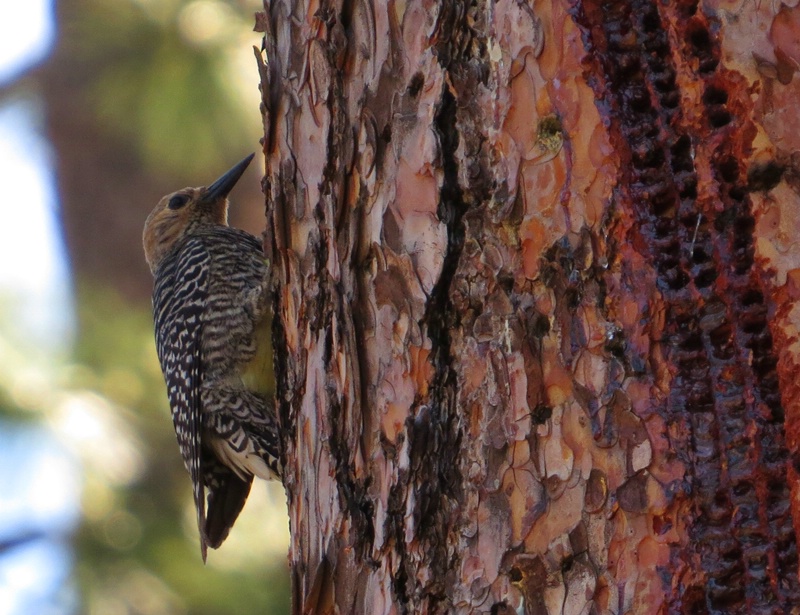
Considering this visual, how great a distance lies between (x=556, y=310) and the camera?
1937 mm

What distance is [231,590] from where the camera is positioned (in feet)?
21.6

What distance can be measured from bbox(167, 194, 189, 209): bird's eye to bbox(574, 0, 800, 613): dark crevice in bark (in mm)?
4163

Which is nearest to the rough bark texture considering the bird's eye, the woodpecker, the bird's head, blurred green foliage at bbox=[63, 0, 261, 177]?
the woodpecker

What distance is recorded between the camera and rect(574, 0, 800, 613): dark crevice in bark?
1705mm

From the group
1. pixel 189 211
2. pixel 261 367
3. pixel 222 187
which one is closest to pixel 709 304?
pixel 261 367

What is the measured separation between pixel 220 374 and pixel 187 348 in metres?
0.24

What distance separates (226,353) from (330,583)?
8.23 ft

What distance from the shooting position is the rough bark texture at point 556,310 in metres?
1.74

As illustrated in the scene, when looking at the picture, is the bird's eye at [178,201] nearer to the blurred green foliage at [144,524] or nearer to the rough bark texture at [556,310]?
the blurred green foliage at [144,524]

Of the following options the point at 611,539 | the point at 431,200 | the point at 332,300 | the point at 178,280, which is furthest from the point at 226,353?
the point at 611,539

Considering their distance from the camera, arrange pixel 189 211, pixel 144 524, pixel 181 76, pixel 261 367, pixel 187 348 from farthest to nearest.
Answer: pixel 181 76 → pixel 144 524 → pixel 189 211 → pixel 187 348 → pixel 261 367

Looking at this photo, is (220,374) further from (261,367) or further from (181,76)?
(181,76)

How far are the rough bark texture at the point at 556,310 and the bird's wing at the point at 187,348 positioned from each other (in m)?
2.32

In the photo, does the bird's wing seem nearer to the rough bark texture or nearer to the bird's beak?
the bird's beak
